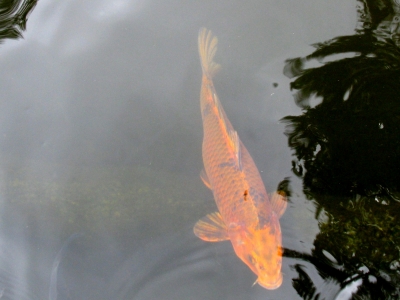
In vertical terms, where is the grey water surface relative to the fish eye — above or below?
above

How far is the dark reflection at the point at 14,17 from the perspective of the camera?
13.3 ft

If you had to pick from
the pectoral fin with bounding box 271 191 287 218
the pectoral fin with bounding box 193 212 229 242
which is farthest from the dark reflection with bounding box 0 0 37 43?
the pectoral fin with bounding box 271 191 287 218

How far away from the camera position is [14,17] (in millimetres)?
4113

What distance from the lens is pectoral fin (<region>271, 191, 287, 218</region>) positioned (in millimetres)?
3125

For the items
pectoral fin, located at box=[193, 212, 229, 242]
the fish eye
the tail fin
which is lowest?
the fish eye

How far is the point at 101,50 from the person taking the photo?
4012mm

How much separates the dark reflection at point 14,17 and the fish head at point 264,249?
3.16 m

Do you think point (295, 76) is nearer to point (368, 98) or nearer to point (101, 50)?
point (368, 98)

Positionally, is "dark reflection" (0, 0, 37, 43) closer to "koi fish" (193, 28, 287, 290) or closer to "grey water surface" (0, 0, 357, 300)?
"grey water surface" (0, 0, 357, 300)

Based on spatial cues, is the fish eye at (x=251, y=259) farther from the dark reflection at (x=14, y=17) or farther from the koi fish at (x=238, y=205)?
the dark reflection at (x=14, y=17)

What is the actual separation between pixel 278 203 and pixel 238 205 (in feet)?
1.38

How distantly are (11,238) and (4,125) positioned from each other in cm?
114

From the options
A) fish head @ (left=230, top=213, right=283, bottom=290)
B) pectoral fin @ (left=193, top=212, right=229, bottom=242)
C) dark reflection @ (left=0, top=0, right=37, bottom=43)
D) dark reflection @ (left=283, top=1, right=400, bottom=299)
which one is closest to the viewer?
fish head @ (left=230, top=213, right=283, bottom=290)

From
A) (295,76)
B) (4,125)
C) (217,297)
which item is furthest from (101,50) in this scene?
(217,297)
